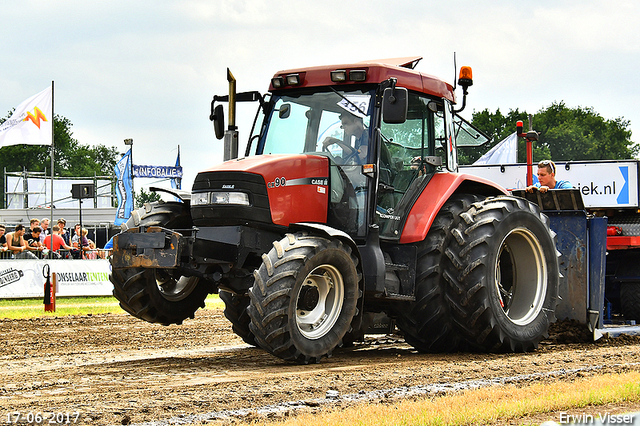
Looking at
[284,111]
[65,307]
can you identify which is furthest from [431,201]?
[65,307]

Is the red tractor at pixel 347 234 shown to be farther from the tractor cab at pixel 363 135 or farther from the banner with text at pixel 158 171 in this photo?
the banner with text at pixel 158 171

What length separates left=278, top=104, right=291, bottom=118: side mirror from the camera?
8463 millimetres

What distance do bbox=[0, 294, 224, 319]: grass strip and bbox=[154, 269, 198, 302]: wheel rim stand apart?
7.20 metres

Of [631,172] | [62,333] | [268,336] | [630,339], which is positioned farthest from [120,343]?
[631,172]

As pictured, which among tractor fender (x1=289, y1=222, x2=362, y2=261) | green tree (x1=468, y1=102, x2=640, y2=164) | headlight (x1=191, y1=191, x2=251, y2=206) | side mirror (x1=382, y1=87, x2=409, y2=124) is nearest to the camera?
tractor fender (x1=289, y1=222, x2=362, y2=261)

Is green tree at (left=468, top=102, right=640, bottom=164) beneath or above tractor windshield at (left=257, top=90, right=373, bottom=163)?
above

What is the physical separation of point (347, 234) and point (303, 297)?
873 mm

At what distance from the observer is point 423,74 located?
28.3 ft

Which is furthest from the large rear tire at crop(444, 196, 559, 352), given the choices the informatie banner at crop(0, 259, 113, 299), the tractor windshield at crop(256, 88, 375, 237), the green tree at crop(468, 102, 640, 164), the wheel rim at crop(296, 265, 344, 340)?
the green tree at crop(468, 102, 640, 164)

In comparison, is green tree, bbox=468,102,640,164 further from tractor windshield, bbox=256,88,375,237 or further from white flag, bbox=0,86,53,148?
tractor windshield, bbox=256,88,375,237

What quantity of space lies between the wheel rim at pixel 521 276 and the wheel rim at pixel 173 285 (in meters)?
3.17

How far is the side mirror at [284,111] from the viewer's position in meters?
8.46

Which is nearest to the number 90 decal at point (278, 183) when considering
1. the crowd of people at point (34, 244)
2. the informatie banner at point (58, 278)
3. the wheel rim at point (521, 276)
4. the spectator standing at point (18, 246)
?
the wheel rim at point (521, 276)

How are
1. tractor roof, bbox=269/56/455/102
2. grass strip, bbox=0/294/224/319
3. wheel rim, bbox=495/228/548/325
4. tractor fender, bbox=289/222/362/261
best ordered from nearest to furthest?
tractor fender, bbox=289/222/362/261
tractor roof, bbox=269/56/455/102
wheel rim, bbox=495/228/548/325
grass strip, bbox=0/294/224/319
